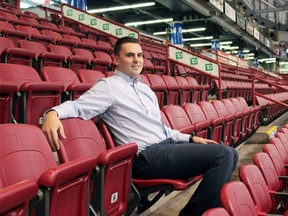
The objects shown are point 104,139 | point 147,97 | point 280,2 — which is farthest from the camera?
point 280,2

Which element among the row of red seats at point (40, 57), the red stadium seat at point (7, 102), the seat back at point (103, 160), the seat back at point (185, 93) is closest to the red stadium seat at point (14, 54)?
the row of red seats at point (40, 57)

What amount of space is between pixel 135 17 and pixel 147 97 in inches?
454

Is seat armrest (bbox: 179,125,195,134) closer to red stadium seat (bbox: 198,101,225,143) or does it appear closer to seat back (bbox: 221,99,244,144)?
red stadium seat (bbox: 198,101,225,143)

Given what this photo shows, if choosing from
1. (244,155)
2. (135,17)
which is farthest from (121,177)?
(135,17)

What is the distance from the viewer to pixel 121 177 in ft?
3.83

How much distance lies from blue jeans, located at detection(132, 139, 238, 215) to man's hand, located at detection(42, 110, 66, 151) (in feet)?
1.25

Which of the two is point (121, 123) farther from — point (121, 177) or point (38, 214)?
point (38, 214)

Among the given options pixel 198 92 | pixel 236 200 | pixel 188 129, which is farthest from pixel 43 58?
pixel 236 200

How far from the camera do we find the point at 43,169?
0.91 m

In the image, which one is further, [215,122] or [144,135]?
[215,122]

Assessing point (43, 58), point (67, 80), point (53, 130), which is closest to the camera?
point (53, 130)

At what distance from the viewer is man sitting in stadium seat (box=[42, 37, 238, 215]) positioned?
4.07 ft

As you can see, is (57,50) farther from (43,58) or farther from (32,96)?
(32,96)

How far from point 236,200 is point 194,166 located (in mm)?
336
